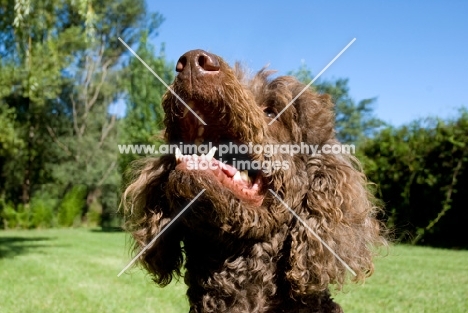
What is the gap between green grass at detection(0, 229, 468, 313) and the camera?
19.3 feet

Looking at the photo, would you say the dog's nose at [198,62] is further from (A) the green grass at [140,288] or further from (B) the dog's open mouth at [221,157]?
(A) the green grass at [140,288]

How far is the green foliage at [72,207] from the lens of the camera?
1029 inches

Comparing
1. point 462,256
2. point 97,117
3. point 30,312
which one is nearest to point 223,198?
point 30,312

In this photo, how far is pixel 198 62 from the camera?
2.08 metres

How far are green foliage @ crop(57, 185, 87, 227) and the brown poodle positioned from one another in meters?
24.9

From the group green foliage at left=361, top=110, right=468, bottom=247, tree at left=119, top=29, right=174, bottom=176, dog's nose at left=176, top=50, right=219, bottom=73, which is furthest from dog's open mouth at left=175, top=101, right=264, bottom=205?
tree at left=119, top=29, right=174, bottom=176

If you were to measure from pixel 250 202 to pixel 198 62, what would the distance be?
63 centimetres

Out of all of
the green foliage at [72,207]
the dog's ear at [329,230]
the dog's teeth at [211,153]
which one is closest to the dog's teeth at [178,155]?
the dog's teeth at [211,153]

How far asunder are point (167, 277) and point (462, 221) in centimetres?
1306

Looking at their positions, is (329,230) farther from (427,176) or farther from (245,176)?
(427,176)

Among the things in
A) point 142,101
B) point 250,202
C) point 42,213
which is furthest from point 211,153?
point 42,213

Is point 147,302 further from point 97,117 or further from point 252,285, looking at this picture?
point 97,117

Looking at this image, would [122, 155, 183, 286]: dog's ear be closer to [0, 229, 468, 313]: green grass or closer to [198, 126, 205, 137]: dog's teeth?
[198, 126, 205, 137]: dog's teeth

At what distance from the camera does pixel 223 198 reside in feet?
6.94
